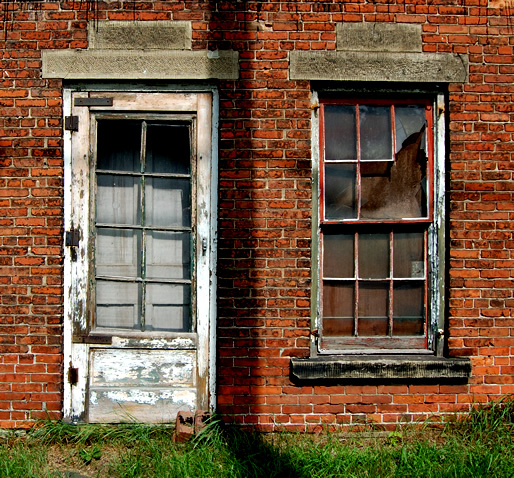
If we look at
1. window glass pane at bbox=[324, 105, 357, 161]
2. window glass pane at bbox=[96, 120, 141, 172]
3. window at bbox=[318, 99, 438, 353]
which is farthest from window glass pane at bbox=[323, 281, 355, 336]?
window glass pane at bbox=[96, 120, 141, 172]

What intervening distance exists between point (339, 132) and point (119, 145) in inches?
72.6

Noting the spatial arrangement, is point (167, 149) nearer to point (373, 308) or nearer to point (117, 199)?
point (117, 199)

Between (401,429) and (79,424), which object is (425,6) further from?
(79,424)

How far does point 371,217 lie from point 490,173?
103 cm

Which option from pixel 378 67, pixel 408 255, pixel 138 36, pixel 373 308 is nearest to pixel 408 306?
pixel 373 308

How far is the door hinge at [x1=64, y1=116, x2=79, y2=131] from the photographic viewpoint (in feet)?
12.3

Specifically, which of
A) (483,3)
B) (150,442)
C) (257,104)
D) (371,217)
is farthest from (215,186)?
(483,3)

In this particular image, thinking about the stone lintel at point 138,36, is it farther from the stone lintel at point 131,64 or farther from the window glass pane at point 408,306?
the window glass pane at point 408,306

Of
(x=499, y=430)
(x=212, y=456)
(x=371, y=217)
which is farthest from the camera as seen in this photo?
(x=371, y=217)

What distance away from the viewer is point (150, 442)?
11.3 ft

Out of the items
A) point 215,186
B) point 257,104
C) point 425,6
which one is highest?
point 425,6

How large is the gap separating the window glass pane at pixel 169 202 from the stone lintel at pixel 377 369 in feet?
4.94

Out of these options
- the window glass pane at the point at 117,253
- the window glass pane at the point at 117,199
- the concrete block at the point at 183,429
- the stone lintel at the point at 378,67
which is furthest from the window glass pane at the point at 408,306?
the window glass pane at the point at 117,199

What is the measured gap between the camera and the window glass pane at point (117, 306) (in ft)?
12.6
